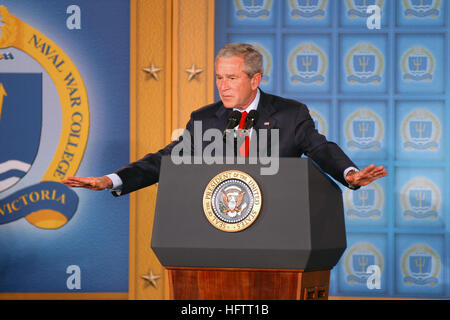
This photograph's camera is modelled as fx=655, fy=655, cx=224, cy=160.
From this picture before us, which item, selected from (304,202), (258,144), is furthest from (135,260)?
(304,202)

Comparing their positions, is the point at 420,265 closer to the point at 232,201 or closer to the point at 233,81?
the point at 233,81

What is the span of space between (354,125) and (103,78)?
1691mm

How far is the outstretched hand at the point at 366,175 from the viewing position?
2.10m

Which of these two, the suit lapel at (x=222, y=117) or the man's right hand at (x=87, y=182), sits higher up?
the suit lapel at (x=222, y=117)

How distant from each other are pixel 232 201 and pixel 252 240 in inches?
5.6

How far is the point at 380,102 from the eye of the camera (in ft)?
14.0

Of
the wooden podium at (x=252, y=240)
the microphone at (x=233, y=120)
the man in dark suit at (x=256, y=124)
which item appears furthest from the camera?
the man in dark suit at (x=256, y=124)

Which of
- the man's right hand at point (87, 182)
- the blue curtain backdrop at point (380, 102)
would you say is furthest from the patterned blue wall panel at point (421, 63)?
the man's right hand at point (87, 182)

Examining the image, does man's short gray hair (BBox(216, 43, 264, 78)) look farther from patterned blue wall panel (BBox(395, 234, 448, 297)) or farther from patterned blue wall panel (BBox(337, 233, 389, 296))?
patterned blue wall panel (BBox(395, 234, 448, 297))

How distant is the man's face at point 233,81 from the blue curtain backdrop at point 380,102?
5.98ft

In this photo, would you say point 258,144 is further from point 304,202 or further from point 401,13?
point 401,13

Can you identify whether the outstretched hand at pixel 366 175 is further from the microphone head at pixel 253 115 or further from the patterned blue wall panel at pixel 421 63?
the patterned blue wall panel at pixel 421 63

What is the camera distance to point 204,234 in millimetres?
2141

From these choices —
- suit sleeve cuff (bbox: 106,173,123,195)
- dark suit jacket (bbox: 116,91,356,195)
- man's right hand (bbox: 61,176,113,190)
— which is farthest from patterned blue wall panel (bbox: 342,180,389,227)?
man's right hand (bbox: 61,176,113,190)
